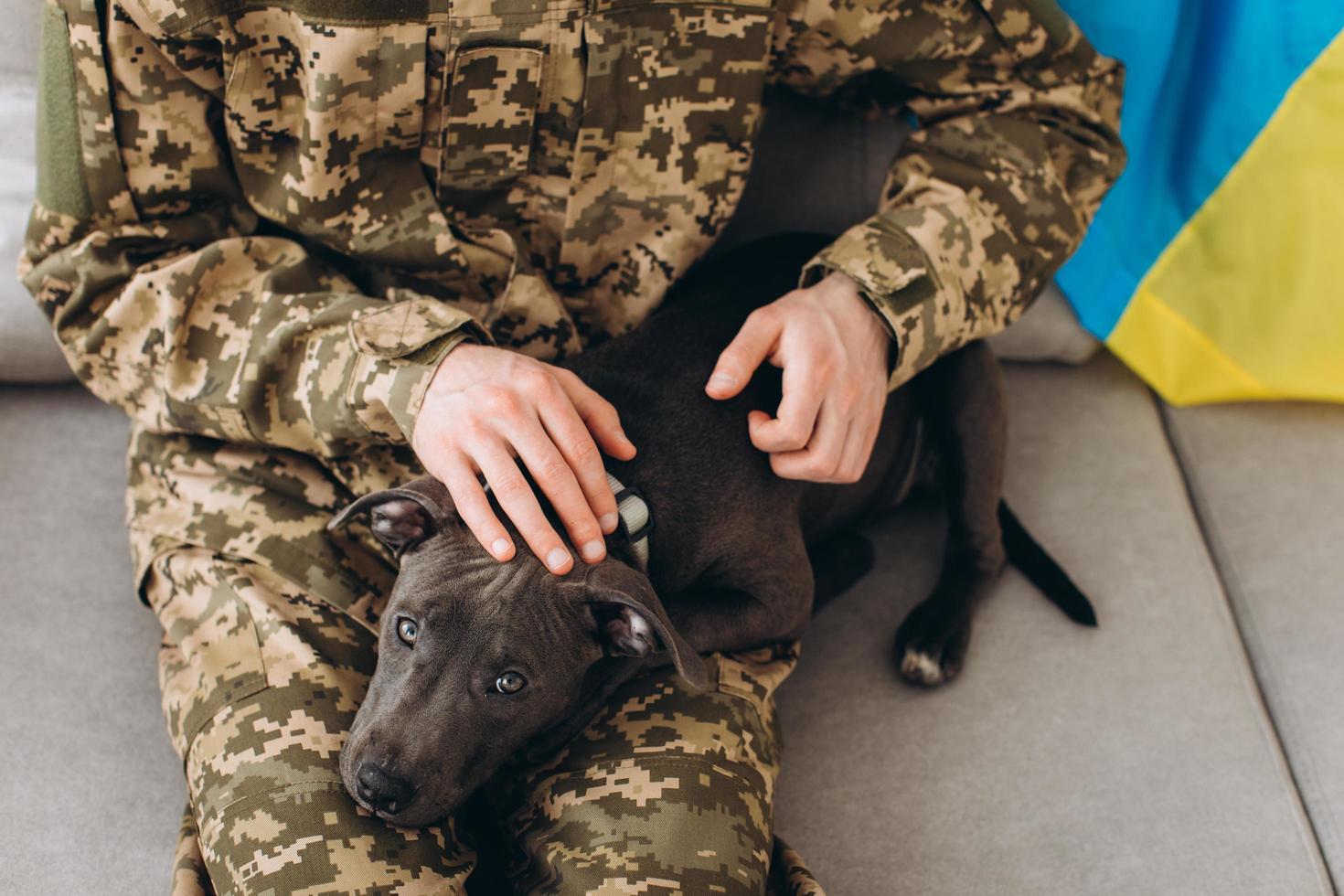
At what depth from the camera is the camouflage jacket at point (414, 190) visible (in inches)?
84.0

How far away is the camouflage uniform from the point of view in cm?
200

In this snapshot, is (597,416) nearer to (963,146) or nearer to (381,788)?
(381,788)

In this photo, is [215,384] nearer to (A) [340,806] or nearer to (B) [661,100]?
(A) [340,806]

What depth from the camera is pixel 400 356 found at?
2.11 m

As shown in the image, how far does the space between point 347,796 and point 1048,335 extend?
Answer: 2.24 m

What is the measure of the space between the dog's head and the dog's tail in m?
1.20

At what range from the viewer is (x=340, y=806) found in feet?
6.30

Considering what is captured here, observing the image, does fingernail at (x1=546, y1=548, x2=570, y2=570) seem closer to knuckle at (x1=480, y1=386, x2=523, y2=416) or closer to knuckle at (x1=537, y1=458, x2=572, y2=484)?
knuckle at (x1=537, y1=458, x2=572, y2=484)

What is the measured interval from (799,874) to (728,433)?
Result: 2.75 ft

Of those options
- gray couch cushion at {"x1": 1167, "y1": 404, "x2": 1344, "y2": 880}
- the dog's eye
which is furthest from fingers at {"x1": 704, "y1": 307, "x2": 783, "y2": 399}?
gray couch cushion at {"x1": 1167, "y1": 404, "x2": 1344, "y2": 880}

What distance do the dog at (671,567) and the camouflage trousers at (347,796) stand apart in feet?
0.24

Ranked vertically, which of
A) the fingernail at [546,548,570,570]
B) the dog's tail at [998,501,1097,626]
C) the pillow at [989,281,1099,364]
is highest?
the fingernail at [546,548,570,570]

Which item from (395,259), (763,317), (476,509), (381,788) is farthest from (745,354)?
(381,788)

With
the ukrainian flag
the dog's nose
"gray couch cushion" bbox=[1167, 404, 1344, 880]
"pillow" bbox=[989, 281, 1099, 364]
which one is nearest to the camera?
the dog's nose
